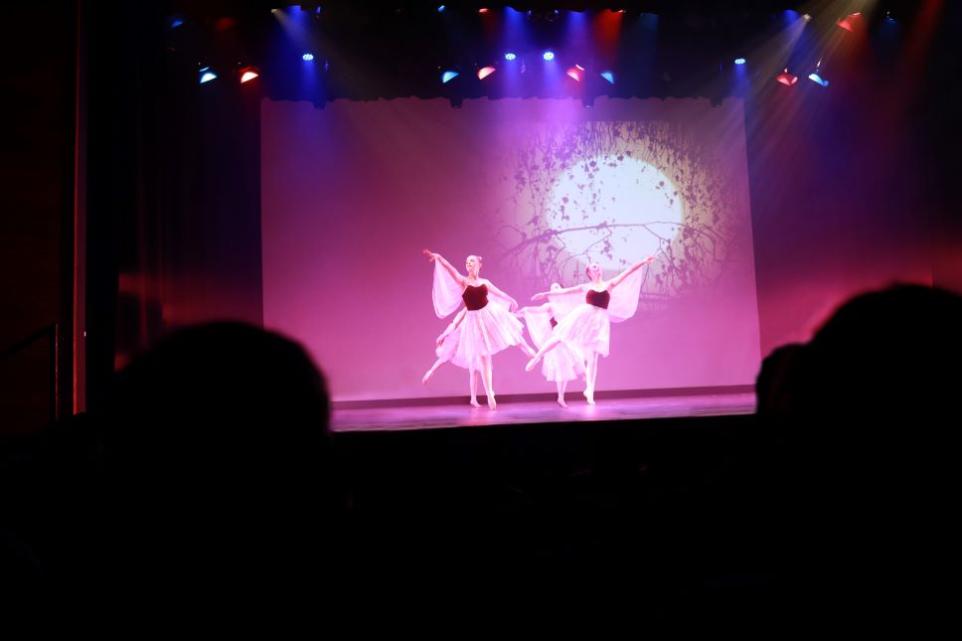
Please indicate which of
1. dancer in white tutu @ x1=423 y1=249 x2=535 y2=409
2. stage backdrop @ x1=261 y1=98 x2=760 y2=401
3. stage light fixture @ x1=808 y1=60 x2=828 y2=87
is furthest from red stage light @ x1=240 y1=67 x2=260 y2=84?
stage light fixture @ x1=808 y1=60 x2=828 y2=87

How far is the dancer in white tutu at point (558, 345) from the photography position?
6.71m

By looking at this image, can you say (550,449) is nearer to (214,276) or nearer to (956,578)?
(956,578)

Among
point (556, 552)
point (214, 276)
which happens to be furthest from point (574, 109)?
point (556, 552)

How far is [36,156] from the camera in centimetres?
455

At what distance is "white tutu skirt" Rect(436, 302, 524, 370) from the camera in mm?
6566

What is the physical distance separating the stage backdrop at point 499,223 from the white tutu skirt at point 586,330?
1.15m

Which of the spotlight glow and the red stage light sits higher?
the red stage light

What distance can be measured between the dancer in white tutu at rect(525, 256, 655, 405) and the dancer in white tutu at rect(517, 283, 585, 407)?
72 mm

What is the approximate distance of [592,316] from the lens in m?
6.57

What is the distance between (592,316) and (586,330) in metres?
0.15

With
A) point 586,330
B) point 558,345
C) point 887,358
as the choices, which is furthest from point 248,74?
point 887,358

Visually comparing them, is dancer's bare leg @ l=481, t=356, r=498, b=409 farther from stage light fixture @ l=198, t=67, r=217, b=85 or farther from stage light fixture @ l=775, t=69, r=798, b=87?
stage light fixture @ l=775, t=69, r=798, b=87

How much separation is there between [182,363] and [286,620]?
0.32m

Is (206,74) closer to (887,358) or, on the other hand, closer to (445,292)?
(445,292)
